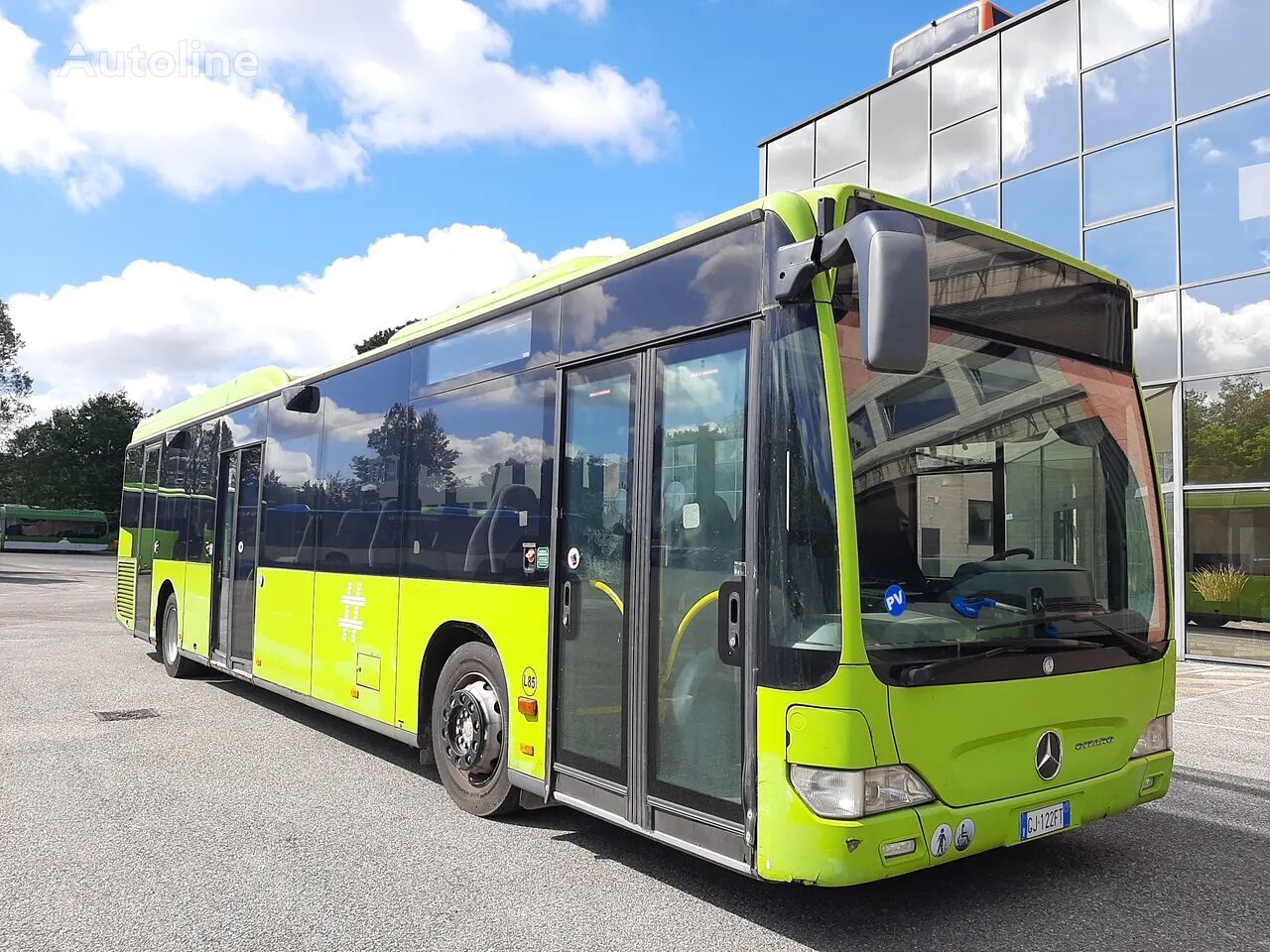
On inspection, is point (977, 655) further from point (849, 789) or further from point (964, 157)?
point (964, 157)

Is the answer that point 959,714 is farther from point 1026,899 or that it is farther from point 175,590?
point 175,590

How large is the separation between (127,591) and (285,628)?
6.75m

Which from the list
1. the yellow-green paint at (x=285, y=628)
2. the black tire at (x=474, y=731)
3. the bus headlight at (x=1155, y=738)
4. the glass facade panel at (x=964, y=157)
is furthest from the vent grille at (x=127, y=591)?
the glass facade panel at (x=964, y=157)

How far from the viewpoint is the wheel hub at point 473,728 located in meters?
5.63

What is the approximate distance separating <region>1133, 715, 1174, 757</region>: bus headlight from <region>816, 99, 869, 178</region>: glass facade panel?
17796mm

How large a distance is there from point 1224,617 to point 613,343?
14023 mm

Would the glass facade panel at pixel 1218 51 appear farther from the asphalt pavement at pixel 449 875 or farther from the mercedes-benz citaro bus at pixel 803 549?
the mercedes-benz citaro bus at pixel 803 549

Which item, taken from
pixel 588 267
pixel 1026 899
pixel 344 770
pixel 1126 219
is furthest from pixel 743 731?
pixel 1126 219

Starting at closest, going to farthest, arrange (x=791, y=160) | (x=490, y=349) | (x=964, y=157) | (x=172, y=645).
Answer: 1. (x=490, y=349)
2. (x=172, y=645)
3. (x=964, y=157)
4. (x=791, y=160)

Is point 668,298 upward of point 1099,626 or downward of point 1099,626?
upward

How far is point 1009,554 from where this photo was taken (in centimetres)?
439

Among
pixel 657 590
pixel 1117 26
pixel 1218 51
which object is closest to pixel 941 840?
pixel 657 590

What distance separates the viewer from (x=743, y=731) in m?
3.90

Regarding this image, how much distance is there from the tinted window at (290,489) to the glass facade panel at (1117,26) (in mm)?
14986
